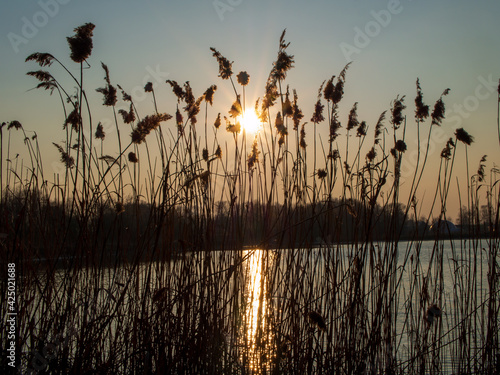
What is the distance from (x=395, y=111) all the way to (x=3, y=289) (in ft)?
8.87

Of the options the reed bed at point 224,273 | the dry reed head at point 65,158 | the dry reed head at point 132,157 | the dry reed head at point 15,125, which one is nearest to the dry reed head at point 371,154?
the reed bed at point 224,273

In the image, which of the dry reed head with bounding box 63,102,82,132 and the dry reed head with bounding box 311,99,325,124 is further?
the dry reed head with bounding box 311,99,325,124

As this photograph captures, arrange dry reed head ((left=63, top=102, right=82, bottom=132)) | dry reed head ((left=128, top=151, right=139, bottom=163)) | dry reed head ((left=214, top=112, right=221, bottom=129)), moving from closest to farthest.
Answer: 1. dry reed head ((left=63, top=102, right=82, bottom=132))
2. dry reed head ((left=128, top=151, right=139, bottom=163))
3. dry reed head ((left=214, top=112, right=221, bottom=129))

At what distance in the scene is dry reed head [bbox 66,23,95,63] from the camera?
188 cm

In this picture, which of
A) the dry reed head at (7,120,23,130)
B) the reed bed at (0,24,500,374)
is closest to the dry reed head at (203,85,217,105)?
the reed bed at (0,24,500,374)

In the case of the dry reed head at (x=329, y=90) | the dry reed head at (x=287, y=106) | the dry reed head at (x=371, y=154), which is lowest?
the dry reed head at (x=371, y=154)

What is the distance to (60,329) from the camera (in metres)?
2.20

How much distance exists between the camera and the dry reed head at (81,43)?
6.16ft

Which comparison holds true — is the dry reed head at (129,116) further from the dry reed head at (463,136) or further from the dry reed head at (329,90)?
the dry reed head at (463,136)

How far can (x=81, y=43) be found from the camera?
1.89 metres

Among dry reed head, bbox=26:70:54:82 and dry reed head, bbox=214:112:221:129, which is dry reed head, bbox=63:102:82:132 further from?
dry reed head, bbox=214:112:221:129

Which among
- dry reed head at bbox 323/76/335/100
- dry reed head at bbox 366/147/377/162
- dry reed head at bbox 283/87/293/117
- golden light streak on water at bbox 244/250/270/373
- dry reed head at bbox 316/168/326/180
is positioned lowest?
golden light streak on water at bbox 244/250/270/373

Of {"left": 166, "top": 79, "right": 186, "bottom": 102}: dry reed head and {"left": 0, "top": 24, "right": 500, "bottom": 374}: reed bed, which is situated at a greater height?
{"left": 166, "top": 79, "right": 186, "bottom": 102}: dry reed head

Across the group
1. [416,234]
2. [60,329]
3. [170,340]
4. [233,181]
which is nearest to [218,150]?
[233,181]
